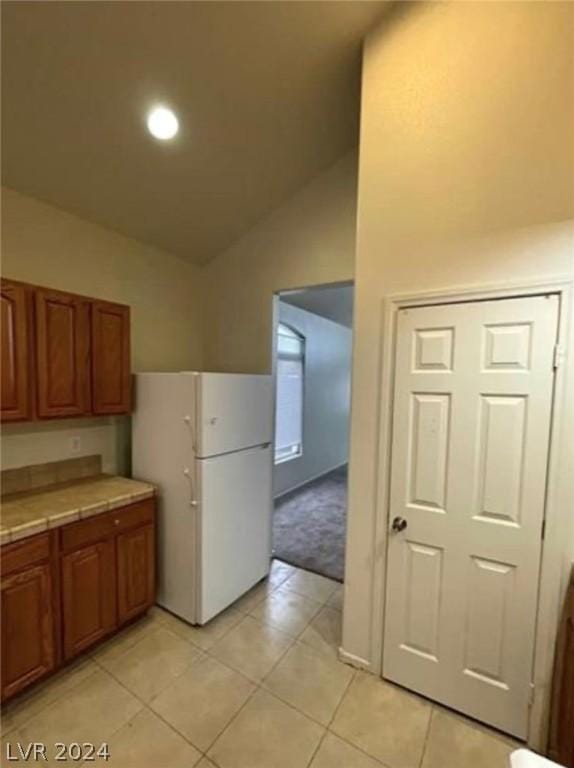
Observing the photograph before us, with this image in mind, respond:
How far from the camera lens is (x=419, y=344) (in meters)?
1.86

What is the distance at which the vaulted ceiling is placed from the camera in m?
1.72

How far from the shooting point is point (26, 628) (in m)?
1.78

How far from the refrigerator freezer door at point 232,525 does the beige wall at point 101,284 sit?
0.96 metres

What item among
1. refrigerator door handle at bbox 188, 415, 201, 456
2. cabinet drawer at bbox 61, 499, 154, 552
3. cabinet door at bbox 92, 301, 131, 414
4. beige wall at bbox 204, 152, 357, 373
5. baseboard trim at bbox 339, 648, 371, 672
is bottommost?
baseboard trim at bbox 339, 648, 371, 672

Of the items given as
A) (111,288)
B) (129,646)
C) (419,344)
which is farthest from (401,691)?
(111,288)

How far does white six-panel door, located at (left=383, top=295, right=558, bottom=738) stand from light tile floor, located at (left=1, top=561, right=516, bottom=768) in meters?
0.19

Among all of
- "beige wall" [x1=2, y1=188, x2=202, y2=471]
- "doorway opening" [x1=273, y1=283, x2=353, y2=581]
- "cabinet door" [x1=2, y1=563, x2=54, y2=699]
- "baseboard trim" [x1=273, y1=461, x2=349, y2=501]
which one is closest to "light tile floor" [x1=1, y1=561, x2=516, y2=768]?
"cabinet door" [x1=2, y1=563, x2=54, y2=699]

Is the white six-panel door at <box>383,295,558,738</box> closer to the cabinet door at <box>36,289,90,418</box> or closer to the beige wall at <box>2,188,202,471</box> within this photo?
the cabinet door at <box>36,289,90,418</box>

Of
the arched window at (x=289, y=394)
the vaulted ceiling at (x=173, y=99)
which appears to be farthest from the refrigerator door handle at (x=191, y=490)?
the arched window at (x=289, y=394)

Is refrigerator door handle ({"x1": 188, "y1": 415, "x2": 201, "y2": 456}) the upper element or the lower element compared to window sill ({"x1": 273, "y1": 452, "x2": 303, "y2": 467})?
upper

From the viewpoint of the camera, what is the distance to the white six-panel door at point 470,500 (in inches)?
64.0

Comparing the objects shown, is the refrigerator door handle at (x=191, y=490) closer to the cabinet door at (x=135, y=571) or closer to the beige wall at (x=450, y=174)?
the cabinet door at (x=135, y=571)

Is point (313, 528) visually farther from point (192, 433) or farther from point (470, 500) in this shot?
point (470, 500)

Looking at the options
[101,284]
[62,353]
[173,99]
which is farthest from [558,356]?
[101,284]
